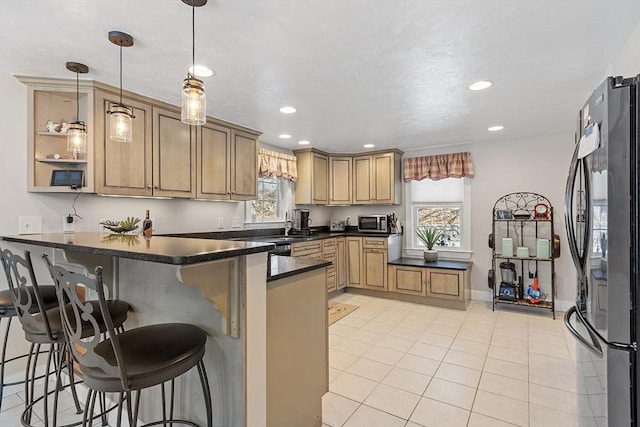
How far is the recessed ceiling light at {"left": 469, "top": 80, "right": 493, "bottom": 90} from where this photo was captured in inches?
96.7

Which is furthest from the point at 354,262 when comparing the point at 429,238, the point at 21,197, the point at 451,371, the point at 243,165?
the point at 21,197

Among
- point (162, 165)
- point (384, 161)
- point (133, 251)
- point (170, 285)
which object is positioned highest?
point (384, 161)

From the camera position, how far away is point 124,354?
120cm

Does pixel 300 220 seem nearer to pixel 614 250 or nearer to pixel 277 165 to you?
pixel 277 165

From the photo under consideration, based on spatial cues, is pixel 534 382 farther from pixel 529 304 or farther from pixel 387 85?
pixel 387 85

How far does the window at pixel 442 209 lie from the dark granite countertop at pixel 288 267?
3482 mm

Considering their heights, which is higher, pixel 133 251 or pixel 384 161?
pixel 384 161

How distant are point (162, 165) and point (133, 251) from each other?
2.04 metres

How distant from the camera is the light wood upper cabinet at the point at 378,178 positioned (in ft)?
16.1

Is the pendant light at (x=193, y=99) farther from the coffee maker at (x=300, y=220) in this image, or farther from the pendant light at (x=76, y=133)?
the coffee maker at (x=300, y=220)

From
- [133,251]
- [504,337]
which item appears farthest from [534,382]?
[133,251]

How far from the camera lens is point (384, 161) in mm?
4965

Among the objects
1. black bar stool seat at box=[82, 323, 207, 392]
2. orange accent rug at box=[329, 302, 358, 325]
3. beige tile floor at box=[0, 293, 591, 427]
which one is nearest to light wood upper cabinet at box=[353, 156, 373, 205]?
orange accent rug at box=[329, 302, 358, 325]

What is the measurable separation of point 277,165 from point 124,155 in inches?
87.2
